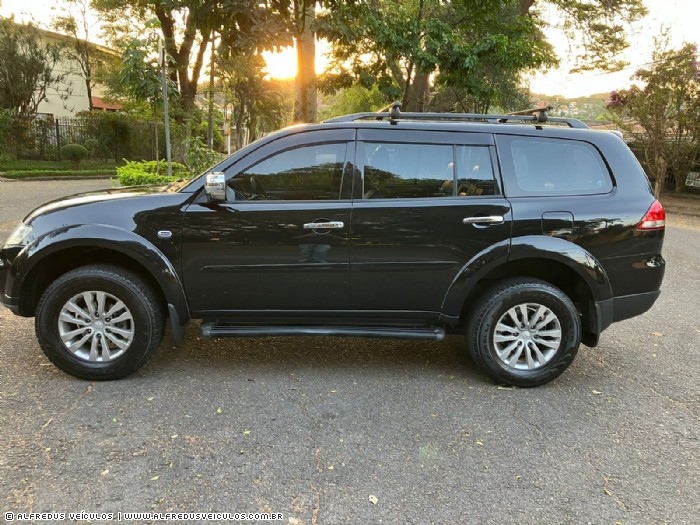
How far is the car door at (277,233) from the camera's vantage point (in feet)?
11.5

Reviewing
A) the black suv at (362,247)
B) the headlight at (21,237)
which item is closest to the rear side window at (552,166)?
the black suv at (362,247)

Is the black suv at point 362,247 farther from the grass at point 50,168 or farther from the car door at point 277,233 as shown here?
the grass at point 50,168

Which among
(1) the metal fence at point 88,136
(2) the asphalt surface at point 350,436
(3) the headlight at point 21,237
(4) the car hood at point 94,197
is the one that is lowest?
(2) the asphalt surface at point 350,436

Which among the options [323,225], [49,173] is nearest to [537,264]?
[323,225]

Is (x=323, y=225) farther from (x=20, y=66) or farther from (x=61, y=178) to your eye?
(x=20, y=66)

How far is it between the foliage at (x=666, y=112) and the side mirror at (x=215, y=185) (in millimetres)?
17060

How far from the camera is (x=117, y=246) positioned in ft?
11.4

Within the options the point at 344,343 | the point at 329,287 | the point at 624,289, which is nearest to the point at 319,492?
the point at 329,287

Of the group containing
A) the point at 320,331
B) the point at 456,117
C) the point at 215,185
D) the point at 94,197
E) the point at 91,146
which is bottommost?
the point at 320,331

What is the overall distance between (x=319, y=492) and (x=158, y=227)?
2032 millimetres

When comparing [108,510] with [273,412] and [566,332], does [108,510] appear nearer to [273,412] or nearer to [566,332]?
[273,412]

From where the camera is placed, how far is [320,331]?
3.64 metres

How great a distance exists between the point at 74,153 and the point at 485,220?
23.8 meters

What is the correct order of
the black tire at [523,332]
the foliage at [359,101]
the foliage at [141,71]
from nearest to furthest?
1. the black tire at [523,332]
2. the foliage at [141,71]
3. the foliage at [359,101]
